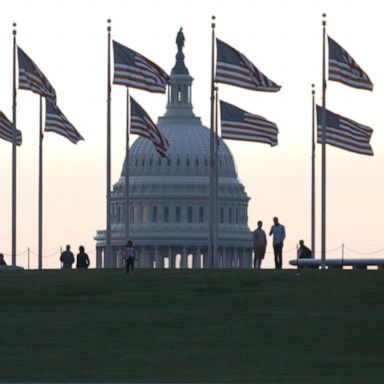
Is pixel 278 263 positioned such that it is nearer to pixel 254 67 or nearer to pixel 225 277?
pixel 254 67

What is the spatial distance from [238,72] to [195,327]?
25.6 meters

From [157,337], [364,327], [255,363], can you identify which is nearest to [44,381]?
[255,363]

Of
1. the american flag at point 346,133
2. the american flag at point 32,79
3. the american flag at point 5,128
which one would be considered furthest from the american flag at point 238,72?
the american flag at point 5,128

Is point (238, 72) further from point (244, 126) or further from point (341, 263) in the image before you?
point (341, 263)

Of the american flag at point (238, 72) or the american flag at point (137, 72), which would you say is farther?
the american flag at point (137, 72)

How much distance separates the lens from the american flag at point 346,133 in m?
69.6

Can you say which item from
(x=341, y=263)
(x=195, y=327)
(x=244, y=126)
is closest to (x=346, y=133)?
(x=244, y=126)

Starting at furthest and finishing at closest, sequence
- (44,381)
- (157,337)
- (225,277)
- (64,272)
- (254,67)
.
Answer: (254,67)
(64,272)
(225,277)
(157,337)
(44,381)

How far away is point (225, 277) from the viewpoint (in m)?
58.0

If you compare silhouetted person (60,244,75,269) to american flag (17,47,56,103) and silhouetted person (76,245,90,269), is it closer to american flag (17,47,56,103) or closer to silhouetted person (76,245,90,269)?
silhouetted person (76,245,90,269)

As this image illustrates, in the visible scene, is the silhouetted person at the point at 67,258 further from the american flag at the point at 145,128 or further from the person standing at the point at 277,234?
the person standing at the point at 277,234

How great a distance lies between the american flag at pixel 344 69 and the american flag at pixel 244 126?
4.56m

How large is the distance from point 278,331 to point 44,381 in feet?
30.9

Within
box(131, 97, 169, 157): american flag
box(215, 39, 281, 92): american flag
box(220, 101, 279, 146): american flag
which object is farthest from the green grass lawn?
box(131, 97, 169, 157): american flag
